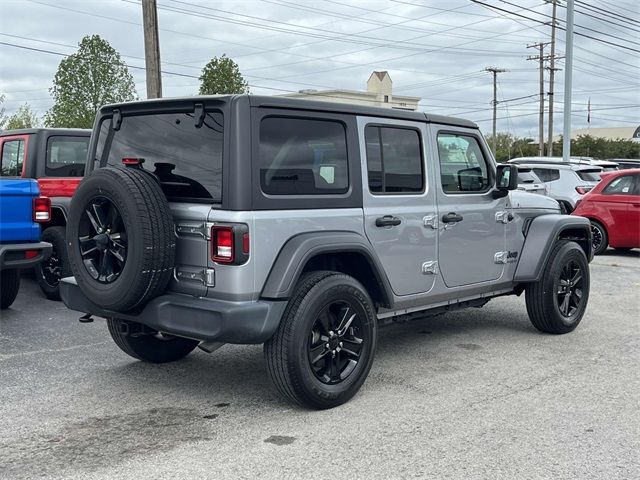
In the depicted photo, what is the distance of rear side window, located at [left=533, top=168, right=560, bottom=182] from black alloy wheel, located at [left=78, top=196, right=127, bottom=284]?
13.2 m

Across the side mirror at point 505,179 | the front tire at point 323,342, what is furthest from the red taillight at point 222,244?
the side mirror at point 505,179

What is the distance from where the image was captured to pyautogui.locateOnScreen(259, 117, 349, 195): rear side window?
4555 millimetres

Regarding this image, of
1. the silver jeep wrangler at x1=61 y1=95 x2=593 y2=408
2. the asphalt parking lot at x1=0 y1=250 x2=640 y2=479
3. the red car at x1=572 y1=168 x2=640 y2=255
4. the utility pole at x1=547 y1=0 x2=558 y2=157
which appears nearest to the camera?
the asphalt parking lot at x1=0 y1=250 x2=640 y2=479

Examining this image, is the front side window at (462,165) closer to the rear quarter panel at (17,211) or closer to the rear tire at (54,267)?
the rear quarter panel at (17,211)

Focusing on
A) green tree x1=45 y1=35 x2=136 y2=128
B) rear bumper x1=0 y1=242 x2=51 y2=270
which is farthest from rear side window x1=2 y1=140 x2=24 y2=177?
green tree x1=45 y1=35 x2=136 y2=128

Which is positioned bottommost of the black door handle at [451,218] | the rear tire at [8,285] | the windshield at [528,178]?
the rear tire at [8,285]

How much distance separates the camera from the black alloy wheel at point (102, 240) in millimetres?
4547

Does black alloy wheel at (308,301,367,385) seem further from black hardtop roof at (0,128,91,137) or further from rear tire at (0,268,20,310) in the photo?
black hardtop roof at (0,128,91,137)

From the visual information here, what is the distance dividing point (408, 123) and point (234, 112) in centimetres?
170

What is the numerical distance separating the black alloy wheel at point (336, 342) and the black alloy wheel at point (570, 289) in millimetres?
2699

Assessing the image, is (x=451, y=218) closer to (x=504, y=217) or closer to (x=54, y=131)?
(x=504, y=217)

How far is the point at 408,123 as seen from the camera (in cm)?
561

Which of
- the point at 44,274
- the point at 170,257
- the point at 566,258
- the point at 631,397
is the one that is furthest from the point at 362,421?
the point at 44,274

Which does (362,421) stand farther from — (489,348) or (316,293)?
(489,348)
